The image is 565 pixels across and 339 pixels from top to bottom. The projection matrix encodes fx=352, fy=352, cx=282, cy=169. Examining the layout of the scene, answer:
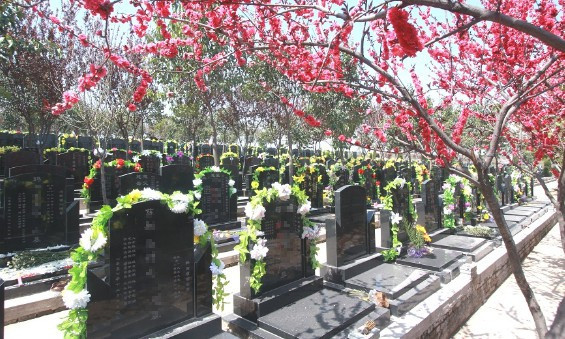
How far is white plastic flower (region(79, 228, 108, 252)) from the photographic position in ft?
10.7

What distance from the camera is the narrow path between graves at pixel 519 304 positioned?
5539 mm

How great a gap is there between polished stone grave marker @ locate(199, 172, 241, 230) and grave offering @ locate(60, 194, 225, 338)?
4881 mm

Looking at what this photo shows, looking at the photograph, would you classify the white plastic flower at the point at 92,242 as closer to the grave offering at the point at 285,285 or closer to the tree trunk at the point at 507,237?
the grave offering at the point at 285,285

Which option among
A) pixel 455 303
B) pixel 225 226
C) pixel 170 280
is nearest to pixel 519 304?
pixel 455 303

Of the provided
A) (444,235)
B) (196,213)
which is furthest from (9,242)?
(444,235)

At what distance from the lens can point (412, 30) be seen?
237 centimetres

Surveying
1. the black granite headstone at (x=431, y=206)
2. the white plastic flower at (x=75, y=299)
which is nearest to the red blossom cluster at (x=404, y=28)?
the white plastic flower at (x=75, y=299)

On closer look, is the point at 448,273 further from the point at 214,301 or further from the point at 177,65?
the point at 177,65

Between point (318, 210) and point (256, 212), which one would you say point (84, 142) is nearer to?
point (318, 210)

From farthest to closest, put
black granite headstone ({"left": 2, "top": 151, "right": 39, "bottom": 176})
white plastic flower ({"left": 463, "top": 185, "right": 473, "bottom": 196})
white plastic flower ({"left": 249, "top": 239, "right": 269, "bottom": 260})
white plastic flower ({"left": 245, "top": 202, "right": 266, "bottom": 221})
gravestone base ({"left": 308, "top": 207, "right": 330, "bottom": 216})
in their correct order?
gravestone base ({"left": 308, "top": 207, "right": 330, "bottom": 216}), white plastic flower ({"left": 463, "top": 185, "right": 473, "bottom": 196}), black granite headstone ({"left": 2, "top": 151, "right": 39, "bottom": 176}), white plastic flower ({"left": 245, "top": 202, "right": 266, "bottom": 221}), white plastic flower ({"left": 249, "top": 239, "right": 269, "bottom": 260})

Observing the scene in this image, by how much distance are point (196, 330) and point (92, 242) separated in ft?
4.73

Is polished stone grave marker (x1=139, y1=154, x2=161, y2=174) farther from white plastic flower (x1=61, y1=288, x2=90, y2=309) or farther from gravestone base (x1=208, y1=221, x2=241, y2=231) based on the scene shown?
white plastic flower (x1=61, y1=288, x2=90, y2=309)

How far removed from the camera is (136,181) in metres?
8.16

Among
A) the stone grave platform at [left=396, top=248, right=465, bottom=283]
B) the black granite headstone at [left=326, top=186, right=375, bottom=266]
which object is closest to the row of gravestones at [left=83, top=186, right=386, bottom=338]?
the black granite headstone at [left=326, top=186, right=375, bottom=266]
